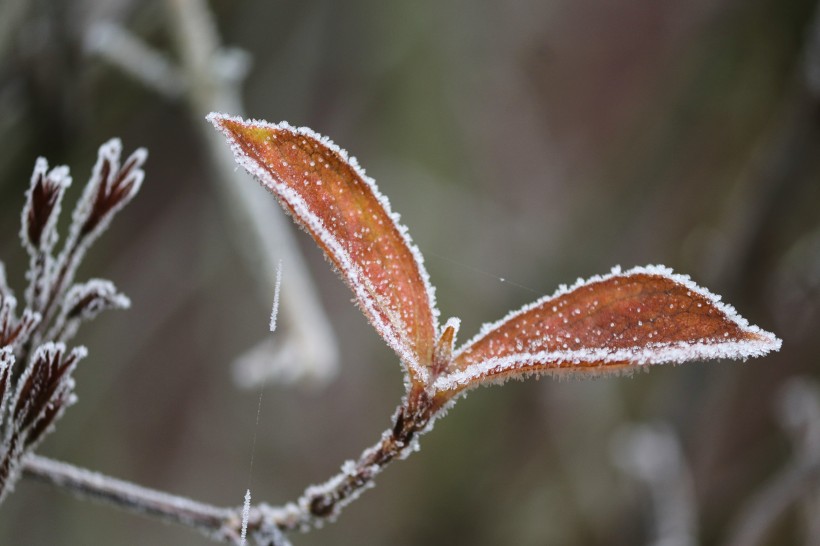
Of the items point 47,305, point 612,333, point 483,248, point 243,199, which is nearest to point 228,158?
point 243,199

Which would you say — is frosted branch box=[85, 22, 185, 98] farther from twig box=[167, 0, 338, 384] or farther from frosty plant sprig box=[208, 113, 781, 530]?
frosty plant sprig box=[208, 113, 781, 530]

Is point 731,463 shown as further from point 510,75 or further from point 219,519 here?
point 219,519

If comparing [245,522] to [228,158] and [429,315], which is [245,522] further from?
[228,158]

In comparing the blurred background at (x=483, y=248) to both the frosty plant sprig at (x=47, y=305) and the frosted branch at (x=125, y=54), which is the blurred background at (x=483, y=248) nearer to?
the frosted branch at (x=125, y=54)

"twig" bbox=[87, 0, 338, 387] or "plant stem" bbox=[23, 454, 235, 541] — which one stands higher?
"twig" bbox=[87, 0, 338, 387]

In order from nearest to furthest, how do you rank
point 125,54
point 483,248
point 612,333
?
point 612,333, point 125,54, point 483,248

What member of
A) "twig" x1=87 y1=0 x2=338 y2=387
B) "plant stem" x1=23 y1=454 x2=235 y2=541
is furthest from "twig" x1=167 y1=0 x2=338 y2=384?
"plant stem" x1=23 y1=454 x2=235 y2=541

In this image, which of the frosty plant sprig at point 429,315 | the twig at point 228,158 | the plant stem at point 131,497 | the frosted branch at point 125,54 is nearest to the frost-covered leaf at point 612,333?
the frosty plant sprig at point 429,315

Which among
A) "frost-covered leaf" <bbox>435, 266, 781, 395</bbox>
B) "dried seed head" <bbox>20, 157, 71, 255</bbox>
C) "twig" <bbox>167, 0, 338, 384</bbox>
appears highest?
"twig" <bbox>167, 0, 338, 384</bbox>
